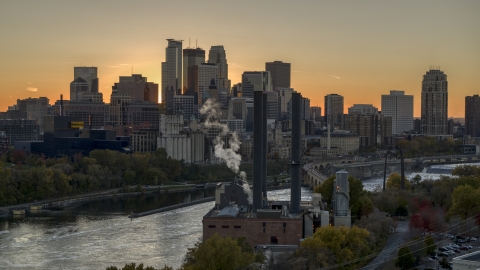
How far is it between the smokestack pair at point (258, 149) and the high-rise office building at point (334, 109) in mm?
75662

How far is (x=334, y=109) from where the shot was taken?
105 metres

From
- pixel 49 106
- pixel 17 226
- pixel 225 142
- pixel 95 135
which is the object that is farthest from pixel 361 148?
pixel 17 226

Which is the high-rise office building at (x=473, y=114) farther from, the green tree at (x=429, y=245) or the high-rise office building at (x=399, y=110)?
the green tree at (x=429, y=245)

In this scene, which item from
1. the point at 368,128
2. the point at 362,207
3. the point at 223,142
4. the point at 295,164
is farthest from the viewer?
the point at 368,128

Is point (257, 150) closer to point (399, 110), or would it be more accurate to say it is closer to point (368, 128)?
point (368, 128)

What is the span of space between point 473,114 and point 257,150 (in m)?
79.4

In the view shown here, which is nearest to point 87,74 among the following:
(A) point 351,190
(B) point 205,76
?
(B) point 205,76

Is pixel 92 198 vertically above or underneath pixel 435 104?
underneath

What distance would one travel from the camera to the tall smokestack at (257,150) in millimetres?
24594

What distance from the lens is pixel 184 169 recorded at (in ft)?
158

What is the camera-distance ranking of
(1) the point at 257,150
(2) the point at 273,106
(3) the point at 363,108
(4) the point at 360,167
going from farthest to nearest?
(3) the point at 363,108
(2) the point at 273,106
(4) the point at 360,167
(1) the point at 257,150

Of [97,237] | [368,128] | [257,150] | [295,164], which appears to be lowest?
[97,237]

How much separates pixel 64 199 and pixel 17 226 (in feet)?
26.6

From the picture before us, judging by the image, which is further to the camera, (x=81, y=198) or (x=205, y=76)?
(x=205, y=76)
